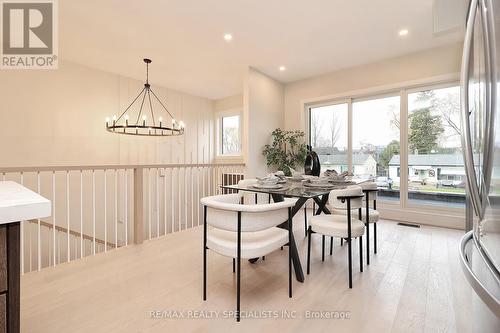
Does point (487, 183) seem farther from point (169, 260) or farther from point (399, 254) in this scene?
point (169, 260)

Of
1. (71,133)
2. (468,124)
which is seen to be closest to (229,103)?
(71,133)

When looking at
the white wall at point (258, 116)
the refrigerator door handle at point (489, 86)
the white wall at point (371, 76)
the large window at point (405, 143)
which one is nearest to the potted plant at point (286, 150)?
the white wall at point (258, 116)

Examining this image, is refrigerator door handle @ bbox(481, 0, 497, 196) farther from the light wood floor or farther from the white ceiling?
the white ceiling

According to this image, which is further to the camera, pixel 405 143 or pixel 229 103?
pixel 229 103

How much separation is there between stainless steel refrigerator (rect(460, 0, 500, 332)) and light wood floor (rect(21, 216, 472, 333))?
37.3 inches

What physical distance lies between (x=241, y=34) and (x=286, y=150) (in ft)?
8.22

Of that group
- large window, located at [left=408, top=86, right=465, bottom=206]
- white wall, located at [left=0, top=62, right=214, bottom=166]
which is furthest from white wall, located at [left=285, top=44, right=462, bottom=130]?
white wall, located at [left=0, top=62, right=214, bottom=166]

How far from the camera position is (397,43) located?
3.57 m

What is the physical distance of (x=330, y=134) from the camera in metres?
4.87

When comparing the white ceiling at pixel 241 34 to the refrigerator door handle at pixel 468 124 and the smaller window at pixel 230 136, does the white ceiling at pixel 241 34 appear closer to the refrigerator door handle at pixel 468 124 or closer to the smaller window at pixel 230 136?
the smaller window at pixel 230 136

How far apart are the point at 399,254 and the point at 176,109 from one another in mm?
5433

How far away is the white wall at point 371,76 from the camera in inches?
142

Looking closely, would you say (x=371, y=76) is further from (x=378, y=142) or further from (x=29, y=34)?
(x=29, y=34)

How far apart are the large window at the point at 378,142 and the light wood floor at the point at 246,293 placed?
1.79 meters
